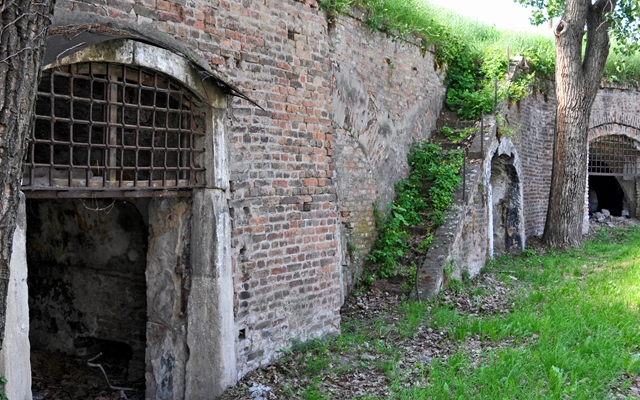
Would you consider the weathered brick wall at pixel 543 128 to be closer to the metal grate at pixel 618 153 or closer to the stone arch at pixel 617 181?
the stone arch at pixel 617 181

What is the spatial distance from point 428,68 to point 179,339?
303 inches

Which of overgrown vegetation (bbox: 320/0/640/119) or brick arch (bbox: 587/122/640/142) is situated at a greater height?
overgrown vegetation (bbox: 320/0/640/119)

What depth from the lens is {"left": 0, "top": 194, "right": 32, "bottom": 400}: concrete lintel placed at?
12.6ft

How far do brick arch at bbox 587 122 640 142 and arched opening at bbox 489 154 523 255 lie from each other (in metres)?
3.98

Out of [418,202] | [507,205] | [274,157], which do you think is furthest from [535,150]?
[274,157]

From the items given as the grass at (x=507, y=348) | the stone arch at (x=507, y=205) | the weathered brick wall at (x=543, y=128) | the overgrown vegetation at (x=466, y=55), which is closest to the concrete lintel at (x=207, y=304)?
the grass at (x=507, y=348)

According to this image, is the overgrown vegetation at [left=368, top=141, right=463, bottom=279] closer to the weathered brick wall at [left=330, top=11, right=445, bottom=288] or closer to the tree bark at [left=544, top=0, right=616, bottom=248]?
the weathered brick wall at [left=330, top=11, right=445, bottom=288]

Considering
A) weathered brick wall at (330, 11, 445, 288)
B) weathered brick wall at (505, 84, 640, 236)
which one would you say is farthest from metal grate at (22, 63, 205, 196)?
weathered brick wall at (505, 84, 640, 236)

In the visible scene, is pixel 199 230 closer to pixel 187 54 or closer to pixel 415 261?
pixel 187 54

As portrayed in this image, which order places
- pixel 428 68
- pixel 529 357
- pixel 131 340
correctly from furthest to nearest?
pixel 428 68, pixel 131 340, pixel 529 357

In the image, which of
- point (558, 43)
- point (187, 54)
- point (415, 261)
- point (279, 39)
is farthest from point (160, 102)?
point (558, 43)

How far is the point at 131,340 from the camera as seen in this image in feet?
21.5

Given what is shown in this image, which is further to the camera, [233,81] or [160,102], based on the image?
[233,81]

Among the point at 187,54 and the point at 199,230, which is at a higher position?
the point at 187,54
